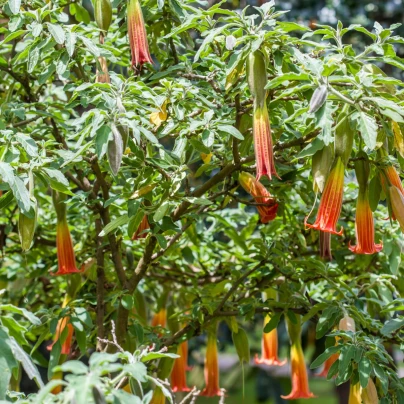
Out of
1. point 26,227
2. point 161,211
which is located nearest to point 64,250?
point 26,227

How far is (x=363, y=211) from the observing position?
6.00 feet

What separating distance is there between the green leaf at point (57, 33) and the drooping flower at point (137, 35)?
0.67 feet

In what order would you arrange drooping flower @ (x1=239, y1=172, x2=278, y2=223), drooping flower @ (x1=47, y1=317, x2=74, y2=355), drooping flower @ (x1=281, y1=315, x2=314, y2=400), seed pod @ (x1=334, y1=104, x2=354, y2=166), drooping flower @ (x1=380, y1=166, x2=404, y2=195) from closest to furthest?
seed pod @ (x1=334, y1=104, x2=354, y2=166)
drooping flower @ (x1=380, y1=166, x2=404, y2=195)
drooping flower @ (x1=239, y1=172, x2=278, y2=223)
drooping flower @ (x1=47, y1=317, x2=74, y2=355)
drooping flower @ (x1=281, y1=315, x2=314, y2=400)

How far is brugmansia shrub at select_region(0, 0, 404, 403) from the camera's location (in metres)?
1.65

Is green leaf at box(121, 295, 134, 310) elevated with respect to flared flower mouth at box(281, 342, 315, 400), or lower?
elevated

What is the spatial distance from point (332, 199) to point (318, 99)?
0.28 m

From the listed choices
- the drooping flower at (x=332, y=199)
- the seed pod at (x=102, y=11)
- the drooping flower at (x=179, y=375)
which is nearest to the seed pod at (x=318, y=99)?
the drooping flower at (x=332, y=199)

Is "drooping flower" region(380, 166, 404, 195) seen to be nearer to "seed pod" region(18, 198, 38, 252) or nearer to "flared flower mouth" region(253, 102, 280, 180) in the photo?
"flared flower mouth" region(253, 102, 280, 180)

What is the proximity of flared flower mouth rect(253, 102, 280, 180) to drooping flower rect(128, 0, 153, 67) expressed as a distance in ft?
1.32

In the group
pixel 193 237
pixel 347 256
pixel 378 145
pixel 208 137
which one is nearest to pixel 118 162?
pixel 208 137

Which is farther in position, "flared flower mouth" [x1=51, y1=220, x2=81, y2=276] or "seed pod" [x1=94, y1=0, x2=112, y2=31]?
"flared flower mouth" [x1=51, y1=220, x2=81, y2=276]

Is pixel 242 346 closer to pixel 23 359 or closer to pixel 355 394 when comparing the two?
pixel 355 394

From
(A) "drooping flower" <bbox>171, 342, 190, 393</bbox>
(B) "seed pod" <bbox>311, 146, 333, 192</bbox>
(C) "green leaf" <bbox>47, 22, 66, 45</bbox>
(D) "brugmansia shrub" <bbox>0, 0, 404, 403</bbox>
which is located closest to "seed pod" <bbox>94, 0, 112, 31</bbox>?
(D) "brugmansia shrub" <bbox>0, 0, 404, 403</bbox>

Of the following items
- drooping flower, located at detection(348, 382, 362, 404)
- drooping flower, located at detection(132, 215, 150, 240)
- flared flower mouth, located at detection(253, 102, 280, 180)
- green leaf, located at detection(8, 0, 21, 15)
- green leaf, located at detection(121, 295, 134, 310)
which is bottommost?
drooping flower, located at detection(348, 382, 362, 404)
